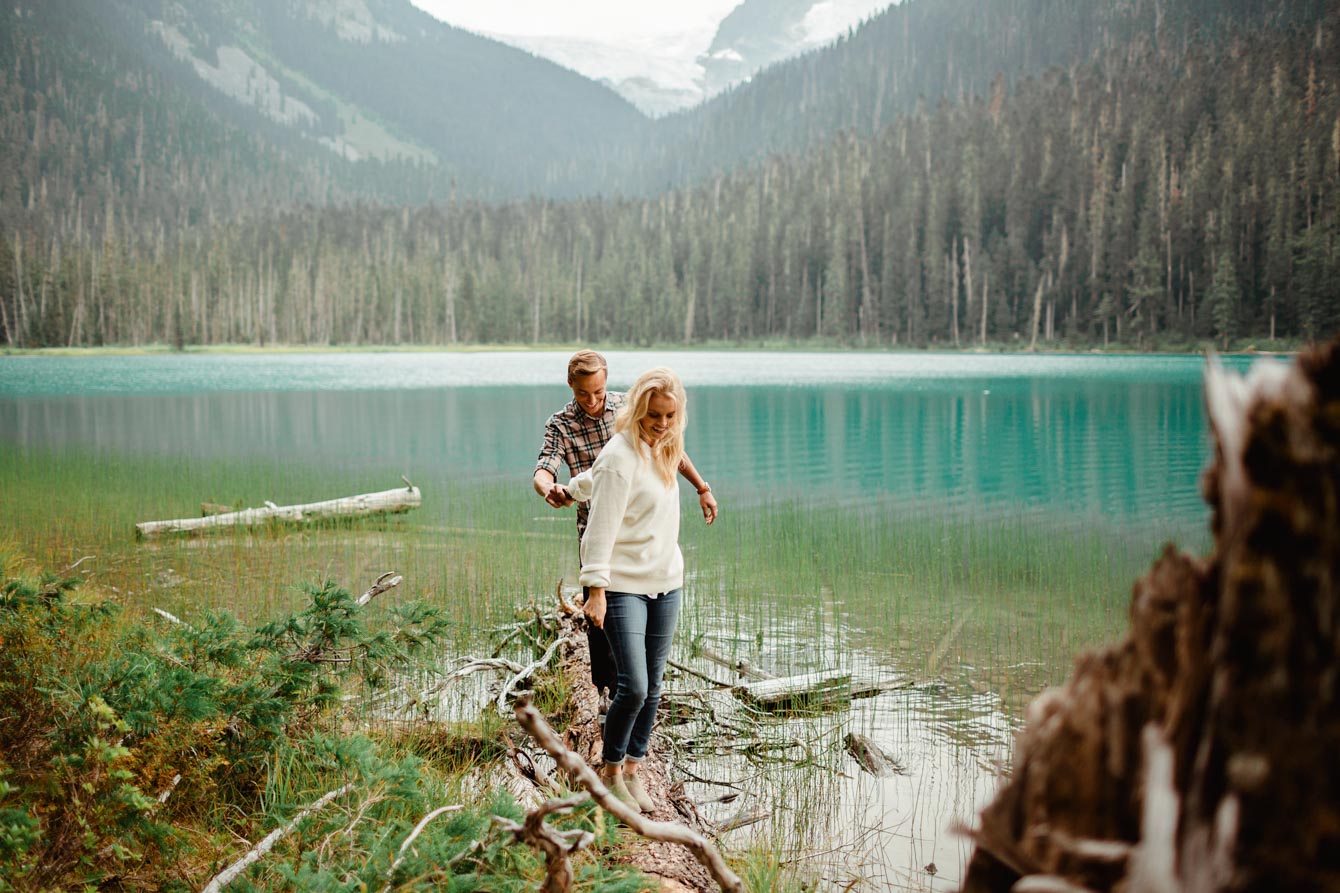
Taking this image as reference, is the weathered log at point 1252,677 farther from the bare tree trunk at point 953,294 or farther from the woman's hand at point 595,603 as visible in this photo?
the bare tree trunk at point 953,294

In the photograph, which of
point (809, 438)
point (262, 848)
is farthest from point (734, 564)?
point (809, 438)

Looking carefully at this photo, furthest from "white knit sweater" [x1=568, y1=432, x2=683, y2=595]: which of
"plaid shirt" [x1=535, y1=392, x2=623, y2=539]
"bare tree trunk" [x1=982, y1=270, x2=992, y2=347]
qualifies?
"bare tree trunk" [x1=982, y1=270, x2=992, y2=347]

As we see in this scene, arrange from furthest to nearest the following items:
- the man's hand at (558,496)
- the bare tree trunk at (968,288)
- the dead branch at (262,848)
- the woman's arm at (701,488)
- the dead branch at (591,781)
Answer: the bare tree trunk at (968,288), the man's hand at (558,496), the woman's arm at (701,488), the dead branch at (262,848), the dead branch at (591,781)

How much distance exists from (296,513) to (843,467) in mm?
10916

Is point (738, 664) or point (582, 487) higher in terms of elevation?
point (582, 487)

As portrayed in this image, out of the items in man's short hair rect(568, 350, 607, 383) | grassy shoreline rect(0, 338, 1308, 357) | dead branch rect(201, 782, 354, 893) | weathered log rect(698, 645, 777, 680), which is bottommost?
weathered log rect(698, 645, 777, 680)

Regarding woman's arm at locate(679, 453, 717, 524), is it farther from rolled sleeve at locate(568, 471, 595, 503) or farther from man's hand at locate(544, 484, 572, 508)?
man's hand at locate(544, 484, 572, 508)

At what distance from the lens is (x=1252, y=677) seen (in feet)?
3.13

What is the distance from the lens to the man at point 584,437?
Answer: 16.0ft

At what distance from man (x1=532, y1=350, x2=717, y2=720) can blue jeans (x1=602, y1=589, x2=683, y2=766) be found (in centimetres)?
77

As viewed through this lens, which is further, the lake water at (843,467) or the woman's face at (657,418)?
the lake water at (843,467)

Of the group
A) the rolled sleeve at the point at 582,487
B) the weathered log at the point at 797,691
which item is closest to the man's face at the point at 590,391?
the rolled sleeve at the point at 582,487

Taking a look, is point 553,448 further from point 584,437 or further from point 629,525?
point 629,525

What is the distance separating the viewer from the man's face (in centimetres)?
493
